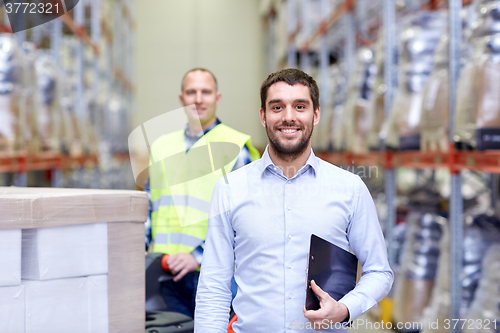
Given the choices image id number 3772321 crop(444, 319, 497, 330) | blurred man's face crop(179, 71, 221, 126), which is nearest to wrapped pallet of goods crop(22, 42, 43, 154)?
blurred man's face crop(179, 71, 221, 126)

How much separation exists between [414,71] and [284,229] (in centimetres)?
267

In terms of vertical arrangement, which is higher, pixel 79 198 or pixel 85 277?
pixel 79 198

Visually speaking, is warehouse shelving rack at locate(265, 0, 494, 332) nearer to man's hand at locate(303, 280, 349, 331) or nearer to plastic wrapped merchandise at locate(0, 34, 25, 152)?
man's hand at locate(303, 280, 349, 331)

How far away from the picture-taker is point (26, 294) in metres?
1.39

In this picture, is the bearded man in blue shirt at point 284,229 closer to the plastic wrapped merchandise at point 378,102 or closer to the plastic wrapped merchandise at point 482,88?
the plastic wrapped merchandise at point 482,88

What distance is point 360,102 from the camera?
4.92 meters

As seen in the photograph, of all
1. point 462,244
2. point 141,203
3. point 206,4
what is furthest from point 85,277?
point 206,4

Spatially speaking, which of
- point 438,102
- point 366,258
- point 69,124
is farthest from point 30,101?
point 366,258

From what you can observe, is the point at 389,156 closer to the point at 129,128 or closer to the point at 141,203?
the point at 141,203

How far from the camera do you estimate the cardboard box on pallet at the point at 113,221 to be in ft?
4.56

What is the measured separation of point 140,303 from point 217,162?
2.81 ft

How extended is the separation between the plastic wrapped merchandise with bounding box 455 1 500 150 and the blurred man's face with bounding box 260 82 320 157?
5.15 feet

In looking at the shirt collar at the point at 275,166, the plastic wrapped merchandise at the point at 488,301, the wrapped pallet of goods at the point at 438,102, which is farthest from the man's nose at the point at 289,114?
the wrapped pallet of goods at the point at 438,102

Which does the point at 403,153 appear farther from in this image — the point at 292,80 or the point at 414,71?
the point at 292,80
